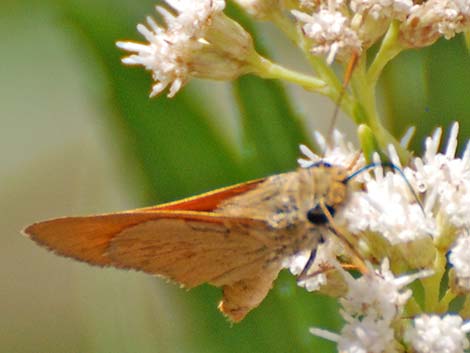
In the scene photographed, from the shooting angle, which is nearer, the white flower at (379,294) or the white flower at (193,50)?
the white flower at (379,294)

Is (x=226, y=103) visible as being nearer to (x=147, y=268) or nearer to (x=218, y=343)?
(x=218, y=343)

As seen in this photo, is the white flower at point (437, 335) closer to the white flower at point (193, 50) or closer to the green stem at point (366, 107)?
the green stem at point (366, 107)

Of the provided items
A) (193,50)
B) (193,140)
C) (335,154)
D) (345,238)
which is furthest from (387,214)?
Answer: (193,140)

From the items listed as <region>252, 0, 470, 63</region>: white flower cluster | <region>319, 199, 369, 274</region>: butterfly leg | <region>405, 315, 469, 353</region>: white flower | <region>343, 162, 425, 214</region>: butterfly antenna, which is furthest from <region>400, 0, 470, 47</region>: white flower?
<region>405, 315, 469, 353</region>: white flower

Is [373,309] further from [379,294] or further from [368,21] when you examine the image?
[368,21]

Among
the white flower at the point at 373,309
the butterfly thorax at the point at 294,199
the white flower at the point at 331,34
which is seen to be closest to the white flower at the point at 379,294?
the white flower at the point at 373,309

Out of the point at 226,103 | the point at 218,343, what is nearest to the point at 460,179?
the point at 218,343

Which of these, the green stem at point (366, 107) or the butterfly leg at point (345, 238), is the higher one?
the green stem at point (366, 107)

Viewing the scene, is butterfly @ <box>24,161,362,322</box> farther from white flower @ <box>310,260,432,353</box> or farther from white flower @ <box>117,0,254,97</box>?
white flower @ <box>117,0,254,97</box>
